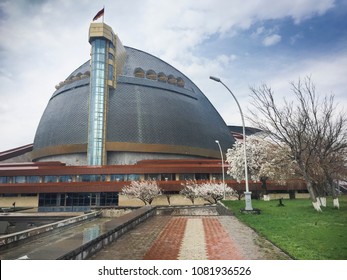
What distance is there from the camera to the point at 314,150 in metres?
24.7

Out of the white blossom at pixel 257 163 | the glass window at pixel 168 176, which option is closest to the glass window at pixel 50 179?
the glass window at pixel 168 176

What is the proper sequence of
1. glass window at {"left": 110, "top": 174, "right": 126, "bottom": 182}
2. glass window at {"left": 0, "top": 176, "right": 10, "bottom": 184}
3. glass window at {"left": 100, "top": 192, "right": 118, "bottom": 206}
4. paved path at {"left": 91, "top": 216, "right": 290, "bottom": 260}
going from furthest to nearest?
glass window at {"left": 0, "top": 176, "right": 10, "bottom": 184} → glass window at {"left": 110, "top": 174, "right": 126, "bottom": 182} → glass window at {"left": 100, "top": 192, "right": 118, "bottom": 206} → paved path at {"left": 91, "top": 216, "right": 290, "bottom": 260}

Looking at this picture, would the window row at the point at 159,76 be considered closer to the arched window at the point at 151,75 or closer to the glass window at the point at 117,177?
the arched window at the point at 151,75

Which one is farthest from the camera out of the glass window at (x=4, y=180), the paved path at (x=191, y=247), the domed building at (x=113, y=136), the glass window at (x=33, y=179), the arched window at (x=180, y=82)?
the arched window at (x=180, y=82)

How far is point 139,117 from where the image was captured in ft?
226

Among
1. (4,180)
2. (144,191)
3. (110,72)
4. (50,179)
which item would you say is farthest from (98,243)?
(110,72)

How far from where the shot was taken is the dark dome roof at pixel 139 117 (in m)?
66.9

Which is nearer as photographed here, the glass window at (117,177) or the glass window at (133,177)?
the glass window at (133,177)

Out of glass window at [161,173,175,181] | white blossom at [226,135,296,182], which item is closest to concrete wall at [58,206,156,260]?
white blossom at [226,135,296,182]

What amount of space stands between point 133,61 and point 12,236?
225ft

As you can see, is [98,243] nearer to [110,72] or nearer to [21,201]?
[21,201]

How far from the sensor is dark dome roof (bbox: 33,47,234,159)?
66.9m

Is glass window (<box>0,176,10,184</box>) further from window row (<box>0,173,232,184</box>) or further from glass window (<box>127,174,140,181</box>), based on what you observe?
glass window (<box>127,174,140,181</box>)
